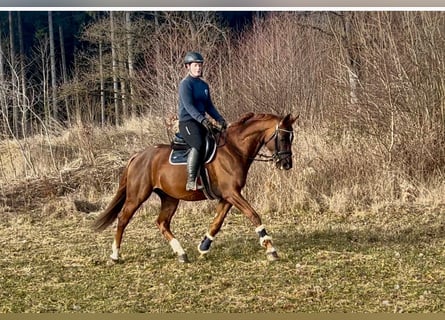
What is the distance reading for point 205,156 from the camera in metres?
7.86

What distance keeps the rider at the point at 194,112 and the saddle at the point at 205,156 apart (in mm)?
73

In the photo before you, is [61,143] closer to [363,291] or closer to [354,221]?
[354,221]

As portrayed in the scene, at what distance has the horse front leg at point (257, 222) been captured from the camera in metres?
7.61

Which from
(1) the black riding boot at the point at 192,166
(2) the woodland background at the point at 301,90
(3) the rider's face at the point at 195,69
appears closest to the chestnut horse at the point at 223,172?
(1) the black riding boot at the point at 192,166

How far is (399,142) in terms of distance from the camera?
12.1 metres

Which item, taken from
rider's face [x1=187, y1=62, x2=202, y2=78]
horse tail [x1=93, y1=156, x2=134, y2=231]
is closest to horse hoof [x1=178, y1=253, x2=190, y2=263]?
horse tail [x1=93, y1=156, x2=134, y2=231]

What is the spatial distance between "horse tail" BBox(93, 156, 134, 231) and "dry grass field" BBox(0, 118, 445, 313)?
42 centimetres

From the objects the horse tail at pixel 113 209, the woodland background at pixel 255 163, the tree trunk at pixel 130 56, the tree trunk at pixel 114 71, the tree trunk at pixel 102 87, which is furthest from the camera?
the tree trunk at pixel 102 87

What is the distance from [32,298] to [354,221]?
563 cm

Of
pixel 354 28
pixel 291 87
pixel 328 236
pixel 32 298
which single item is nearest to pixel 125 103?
pixel 291 87

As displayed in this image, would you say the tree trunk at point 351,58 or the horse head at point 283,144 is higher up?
the tree trunk at point 351,58

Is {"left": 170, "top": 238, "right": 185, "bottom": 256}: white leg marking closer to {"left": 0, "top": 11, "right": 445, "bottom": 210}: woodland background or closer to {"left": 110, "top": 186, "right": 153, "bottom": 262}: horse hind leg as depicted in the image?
{"left": 110, "top": 186, "right": 153, "bottom": 262}: horse hind leg

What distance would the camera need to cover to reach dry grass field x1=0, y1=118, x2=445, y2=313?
631 cm

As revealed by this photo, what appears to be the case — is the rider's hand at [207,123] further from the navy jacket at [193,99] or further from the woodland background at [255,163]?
the woodland background at [255,163]
